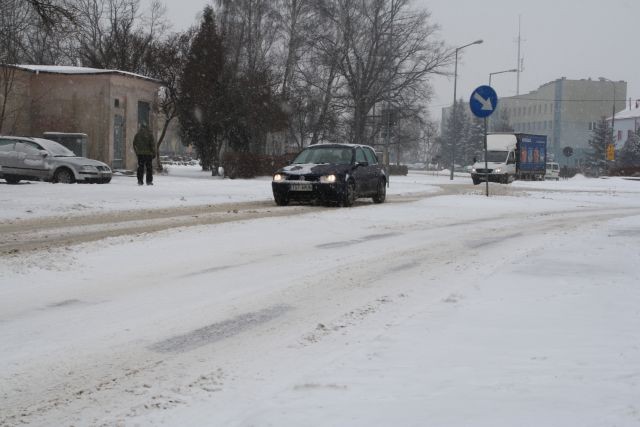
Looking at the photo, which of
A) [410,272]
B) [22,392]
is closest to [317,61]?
[410,272]

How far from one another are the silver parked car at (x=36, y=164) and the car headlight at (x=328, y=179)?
9.32 meters

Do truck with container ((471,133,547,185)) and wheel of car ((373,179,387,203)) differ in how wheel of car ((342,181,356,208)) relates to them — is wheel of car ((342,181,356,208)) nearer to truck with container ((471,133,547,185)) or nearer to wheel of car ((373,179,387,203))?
wheel of car ((373,179,387,203))

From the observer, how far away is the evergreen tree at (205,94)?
1394 inches

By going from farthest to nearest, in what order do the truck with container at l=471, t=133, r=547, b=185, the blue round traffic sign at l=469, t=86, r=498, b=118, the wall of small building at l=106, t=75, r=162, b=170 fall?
the truck with container at l=471, t=133, r=547, b=185
the wall of small building at l=106, t=75, r=162, b=170
the blue round traffic sign at l=469, t=86, r=498, b=118

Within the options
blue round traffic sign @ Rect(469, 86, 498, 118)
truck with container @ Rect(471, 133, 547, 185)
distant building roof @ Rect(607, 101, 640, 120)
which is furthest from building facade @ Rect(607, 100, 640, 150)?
blue round traffic sign @ Rect(469, 86, 498, 118)

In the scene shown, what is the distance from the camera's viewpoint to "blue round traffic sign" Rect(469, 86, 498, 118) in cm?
1853

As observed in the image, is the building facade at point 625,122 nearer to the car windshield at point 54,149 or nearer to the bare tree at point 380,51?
the bare tree at point 380,51

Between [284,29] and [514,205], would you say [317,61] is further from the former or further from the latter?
[514,205]

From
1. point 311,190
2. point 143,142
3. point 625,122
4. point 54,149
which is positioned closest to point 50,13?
point 143,142

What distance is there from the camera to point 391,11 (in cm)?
4434

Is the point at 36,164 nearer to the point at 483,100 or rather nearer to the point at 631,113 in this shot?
the point at 483,100

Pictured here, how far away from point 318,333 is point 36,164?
18.8 metres

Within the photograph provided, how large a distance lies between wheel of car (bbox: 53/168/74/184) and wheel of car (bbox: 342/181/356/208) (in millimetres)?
9889

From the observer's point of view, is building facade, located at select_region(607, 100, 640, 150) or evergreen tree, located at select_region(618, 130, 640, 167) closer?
evergreen tree, located at select_region(618, 130, 640, 167)
